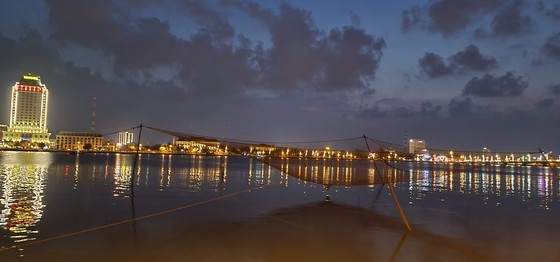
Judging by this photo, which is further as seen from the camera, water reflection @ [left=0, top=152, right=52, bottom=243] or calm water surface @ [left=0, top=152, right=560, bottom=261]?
water reflection @ [left=0, top=152, right=52, bottom=243]

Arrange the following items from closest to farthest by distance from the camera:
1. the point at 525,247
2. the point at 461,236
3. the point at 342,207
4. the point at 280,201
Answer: the point at 525,247
the point at 461,236
the point at 342,207
the point at 280,201

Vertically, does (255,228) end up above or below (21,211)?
below

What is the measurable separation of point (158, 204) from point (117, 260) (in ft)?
30.0

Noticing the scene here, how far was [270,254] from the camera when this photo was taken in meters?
10.4

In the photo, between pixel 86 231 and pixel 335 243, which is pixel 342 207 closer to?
pixel 335 243

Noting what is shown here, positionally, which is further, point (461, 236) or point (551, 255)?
point (461, 236)

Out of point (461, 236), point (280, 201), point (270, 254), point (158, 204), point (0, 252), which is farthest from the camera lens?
point (280, 201)

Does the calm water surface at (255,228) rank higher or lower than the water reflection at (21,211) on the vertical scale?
lower

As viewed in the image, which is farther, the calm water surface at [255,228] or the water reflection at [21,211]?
the water reflection at [21,211]

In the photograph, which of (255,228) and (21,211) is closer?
(255,228)

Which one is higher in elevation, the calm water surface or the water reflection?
the water reflection

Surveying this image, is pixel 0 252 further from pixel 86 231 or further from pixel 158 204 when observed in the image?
pixel 158 204

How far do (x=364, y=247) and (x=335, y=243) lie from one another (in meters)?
0.80

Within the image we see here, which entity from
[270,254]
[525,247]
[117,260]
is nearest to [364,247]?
[270,254]
